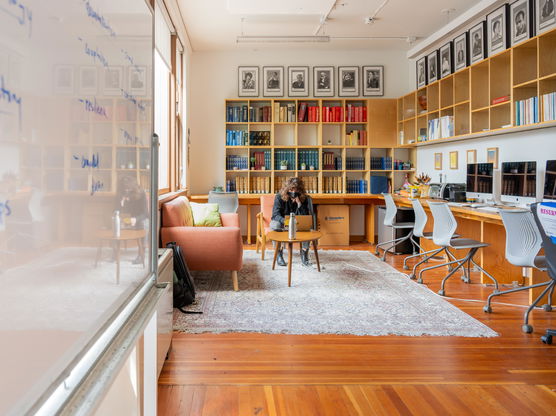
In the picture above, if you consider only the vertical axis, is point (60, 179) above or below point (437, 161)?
below

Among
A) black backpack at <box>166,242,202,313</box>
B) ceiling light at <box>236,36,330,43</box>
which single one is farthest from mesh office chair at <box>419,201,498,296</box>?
ceiling light at <box>236,36,330,43</box>

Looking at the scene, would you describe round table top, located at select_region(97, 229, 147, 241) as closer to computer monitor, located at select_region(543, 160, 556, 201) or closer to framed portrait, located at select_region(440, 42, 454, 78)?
computer monitor, located at select_region(543, 160, 556, 201)

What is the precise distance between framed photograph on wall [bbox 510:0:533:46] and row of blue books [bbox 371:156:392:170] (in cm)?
275

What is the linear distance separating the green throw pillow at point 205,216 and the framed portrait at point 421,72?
394 centimetres

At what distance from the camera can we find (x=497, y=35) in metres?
4.98

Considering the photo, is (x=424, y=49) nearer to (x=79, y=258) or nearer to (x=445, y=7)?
(x=445, y=7)

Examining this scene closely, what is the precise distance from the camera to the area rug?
10.1 feet

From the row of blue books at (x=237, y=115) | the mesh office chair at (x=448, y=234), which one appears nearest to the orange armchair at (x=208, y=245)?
the mesh office chair at (x=448, y=234)

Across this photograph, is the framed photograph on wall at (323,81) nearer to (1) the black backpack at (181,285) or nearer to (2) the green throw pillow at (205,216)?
(2) the green throw pillow at (205,216)

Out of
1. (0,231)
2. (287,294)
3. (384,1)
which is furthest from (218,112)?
(0,231)

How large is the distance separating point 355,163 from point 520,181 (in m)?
3.21

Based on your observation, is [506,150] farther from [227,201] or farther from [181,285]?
[181,285]

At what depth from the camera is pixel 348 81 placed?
7.23 m

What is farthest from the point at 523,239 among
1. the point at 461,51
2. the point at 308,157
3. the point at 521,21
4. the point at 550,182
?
the point at 308,157
